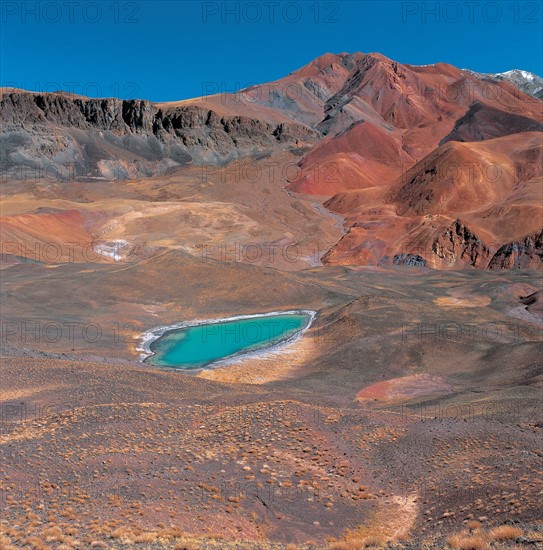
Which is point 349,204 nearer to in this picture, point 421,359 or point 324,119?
point 421,359

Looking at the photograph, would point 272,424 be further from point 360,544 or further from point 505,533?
point 505,533

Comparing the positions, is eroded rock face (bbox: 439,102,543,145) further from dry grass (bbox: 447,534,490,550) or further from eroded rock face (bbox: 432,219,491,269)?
dry grass (bbox: 447,534,490,550)

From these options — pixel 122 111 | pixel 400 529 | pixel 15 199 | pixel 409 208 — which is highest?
pixel 122 111

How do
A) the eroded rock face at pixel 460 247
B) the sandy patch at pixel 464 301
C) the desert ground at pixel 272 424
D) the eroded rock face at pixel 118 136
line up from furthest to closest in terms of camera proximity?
the eroded rock face at pixel 118 136, the eroded rock face at pixel 460 247, the sandy patch at pixel 464 301, the desert ground at pixel 272 424

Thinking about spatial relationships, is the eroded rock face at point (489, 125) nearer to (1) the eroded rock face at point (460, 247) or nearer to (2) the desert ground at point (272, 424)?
(1) the eroded rock face at point (460, 247)

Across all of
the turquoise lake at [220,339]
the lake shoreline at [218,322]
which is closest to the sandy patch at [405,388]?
the lake shoreline at [218,322]

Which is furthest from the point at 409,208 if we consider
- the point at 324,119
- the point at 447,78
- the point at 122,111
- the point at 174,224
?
the point at 447,78
